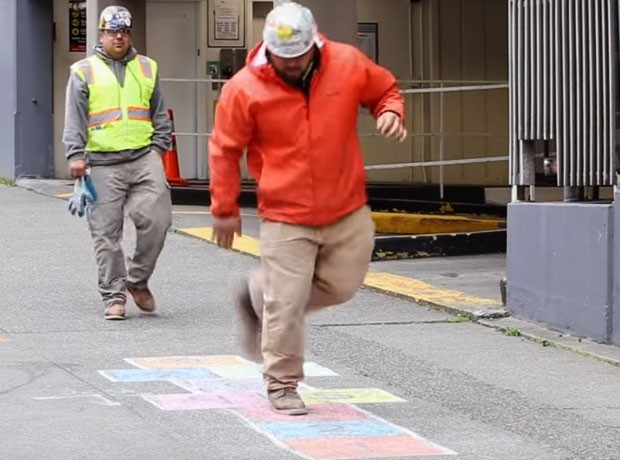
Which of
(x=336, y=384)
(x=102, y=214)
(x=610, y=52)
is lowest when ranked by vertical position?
(x=336, y=384)

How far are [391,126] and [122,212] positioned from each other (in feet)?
12.4

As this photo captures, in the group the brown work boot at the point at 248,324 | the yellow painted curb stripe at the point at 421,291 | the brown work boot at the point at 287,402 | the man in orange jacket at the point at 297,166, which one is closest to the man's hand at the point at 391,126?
the man in orange jacket at the point at 297,166

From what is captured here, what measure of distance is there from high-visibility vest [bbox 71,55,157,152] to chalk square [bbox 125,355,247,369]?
1.95m

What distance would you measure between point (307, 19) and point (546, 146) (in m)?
3.71

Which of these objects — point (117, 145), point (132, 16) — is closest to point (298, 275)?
point (117, 145)

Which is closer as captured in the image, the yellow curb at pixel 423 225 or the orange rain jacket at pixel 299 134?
the orange rain jacket at pixel 299 134

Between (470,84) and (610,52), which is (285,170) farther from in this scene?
(470,84)

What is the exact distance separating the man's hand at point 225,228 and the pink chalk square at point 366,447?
102 cm

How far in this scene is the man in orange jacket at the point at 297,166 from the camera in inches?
274

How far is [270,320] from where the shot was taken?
7160 mm

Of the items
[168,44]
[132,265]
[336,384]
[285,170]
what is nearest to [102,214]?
[132,265]

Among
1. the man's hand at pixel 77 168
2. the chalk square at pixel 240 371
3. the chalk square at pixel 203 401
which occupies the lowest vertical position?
the chalk square at pixel 203 401

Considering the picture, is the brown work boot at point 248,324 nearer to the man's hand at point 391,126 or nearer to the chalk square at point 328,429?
the chalk square at point 328,429

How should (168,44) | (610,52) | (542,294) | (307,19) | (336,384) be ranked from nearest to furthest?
(307,19) < (336,384) < (610,52) < (542,294) < (168,44)
